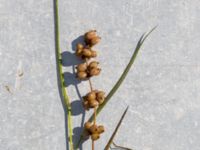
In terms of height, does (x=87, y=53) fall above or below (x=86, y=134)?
above

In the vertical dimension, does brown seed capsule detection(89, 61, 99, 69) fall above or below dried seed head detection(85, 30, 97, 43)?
below

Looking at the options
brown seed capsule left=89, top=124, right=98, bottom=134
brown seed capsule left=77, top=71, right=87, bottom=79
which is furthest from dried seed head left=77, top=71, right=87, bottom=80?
brown seed capsule left=89, top=124, right=98, bottom=134

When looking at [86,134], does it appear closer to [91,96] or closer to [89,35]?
[91,96]

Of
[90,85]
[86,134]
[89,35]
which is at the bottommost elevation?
[86,134]

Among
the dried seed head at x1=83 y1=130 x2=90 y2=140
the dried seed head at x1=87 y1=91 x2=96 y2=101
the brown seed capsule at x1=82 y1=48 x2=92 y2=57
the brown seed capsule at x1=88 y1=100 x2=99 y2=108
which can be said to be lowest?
the dried seed head at x1=83 y1=130 x2=90 y2=140

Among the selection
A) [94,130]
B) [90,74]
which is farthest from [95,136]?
[90,74]

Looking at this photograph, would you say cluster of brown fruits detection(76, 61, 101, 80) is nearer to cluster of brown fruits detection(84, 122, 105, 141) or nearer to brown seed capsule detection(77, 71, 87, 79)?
brown seed capsule detection(77, 71, 87, 79)

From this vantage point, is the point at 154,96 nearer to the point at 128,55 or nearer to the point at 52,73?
the point at 128,55
